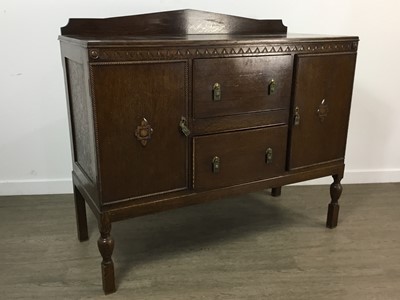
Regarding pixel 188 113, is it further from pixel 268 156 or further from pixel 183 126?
pixel 268 156

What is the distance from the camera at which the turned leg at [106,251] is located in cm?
137

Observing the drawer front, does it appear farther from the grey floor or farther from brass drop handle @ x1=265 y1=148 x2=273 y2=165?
the grey floor

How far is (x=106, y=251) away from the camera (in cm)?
142

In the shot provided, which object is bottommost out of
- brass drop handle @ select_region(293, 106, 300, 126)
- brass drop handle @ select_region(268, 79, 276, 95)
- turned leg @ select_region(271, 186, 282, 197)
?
turned leg @ select_region(271, 186, 282, 197)

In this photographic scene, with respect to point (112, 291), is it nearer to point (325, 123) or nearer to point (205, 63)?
point (205, 63)

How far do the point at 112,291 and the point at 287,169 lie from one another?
0.81m

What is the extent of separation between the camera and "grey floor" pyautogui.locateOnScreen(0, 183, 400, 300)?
1491 millimetres

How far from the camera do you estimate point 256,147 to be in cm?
156

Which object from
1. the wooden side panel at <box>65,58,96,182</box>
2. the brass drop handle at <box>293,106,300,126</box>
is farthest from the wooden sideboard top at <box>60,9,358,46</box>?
the brass drop handle at <box>293,106,300,126</box>

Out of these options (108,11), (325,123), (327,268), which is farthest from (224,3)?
(327,268)

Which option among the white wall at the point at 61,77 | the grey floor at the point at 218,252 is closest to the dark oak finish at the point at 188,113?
the grey floor at the point at 218,252

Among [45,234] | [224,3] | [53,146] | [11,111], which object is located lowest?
[45,234]

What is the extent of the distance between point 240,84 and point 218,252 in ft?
2.32

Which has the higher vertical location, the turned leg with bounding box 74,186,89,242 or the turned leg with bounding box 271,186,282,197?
the turned leg with bounding box 74,186,89,242
